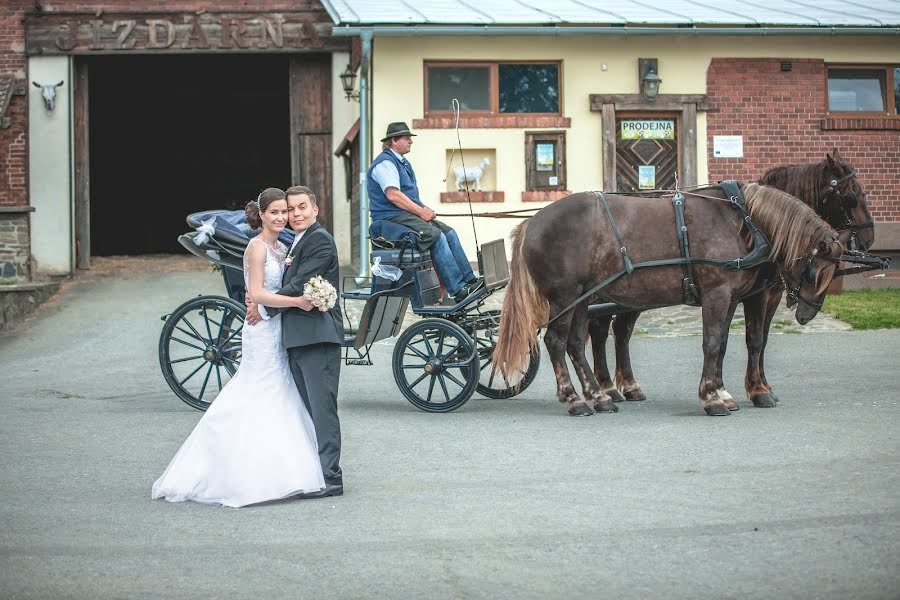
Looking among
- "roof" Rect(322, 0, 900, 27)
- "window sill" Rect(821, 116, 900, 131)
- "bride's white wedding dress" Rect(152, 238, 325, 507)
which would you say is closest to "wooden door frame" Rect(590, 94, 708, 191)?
"roof" Rect(322, 0, 900, 27)

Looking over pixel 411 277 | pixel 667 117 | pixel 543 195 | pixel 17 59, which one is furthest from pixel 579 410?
pixel 17 59

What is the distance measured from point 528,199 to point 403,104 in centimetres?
225

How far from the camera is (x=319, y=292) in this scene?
237 inches

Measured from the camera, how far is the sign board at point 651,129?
687 inches

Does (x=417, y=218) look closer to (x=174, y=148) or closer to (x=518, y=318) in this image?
(x=518, y=318)

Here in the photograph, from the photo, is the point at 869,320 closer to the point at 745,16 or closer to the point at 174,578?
the point at 745,16

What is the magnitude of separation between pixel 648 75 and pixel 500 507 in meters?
12.6

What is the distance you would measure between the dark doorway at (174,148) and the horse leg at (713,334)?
66.0ft

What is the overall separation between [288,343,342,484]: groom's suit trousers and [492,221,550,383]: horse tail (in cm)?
270

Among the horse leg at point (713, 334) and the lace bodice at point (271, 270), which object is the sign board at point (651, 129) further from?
the lace bodice at point (271, 270)

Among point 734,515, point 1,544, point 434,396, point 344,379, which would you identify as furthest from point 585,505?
point 344,379

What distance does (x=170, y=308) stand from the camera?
16031mm

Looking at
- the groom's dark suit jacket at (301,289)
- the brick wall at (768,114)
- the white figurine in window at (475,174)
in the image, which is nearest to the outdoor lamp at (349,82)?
the white figurine in window at (475,174)

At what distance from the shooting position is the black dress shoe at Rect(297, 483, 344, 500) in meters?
6.03
